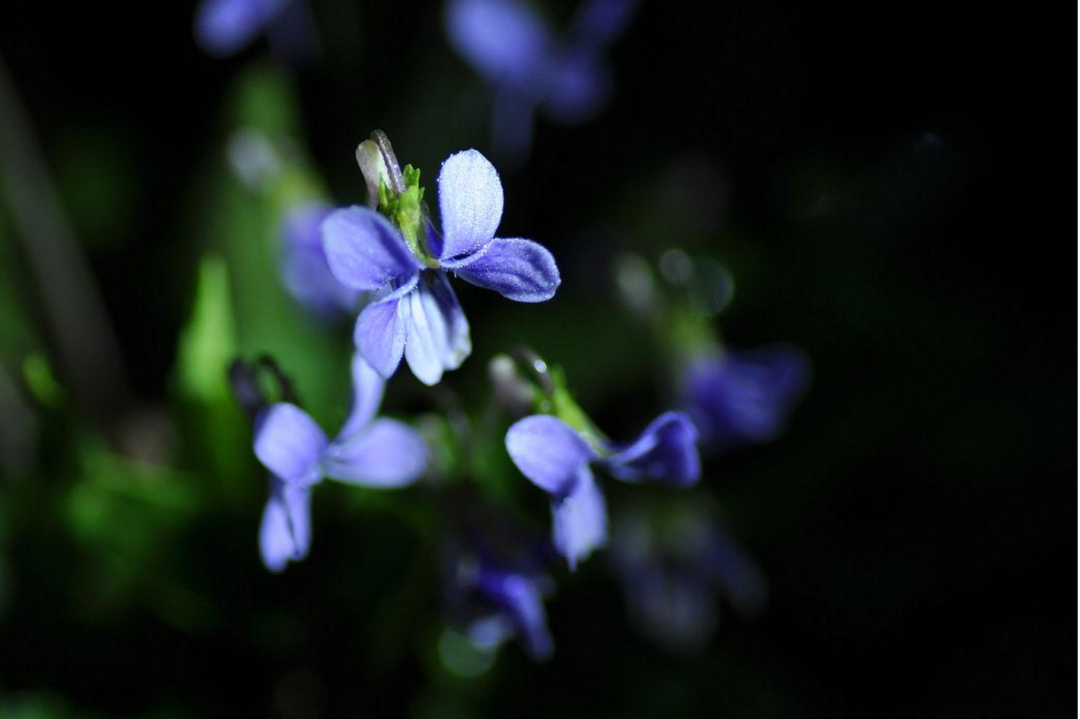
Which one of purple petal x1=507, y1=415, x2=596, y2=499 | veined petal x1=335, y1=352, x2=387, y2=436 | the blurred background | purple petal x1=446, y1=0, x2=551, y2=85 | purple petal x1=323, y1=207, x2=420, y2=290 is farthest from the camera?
purple petal x1=446, y1=0, x2=551, y2=85

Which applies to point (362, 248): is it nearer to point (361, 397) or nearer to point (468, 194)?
point (468, 194)

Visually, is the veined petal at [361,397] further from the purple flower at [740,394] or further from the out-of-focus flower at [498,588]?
the purple flower at [740,394]

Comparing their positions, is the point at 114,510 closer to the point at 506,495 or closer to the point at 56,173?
the point at 506,495

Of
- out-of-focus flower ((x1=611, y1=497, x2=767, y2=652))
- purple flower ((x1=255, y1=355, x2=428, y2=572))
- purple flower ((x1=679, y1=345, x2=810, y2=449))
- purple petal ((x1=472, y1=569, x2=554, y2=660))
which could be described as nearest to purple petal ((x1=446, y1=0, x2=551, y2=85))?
purple flower ((x1=679, y1=345, x2=810, y2=449))

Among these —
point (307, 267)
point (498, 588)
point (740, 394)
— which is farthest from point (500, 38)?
point (498, 588)

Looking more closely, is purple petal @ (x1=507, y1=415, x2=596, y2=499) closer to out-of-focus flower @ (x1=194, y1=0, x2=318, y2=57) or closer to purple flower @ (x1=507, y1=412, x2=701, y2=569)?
purple flower @ (x1=507, y1=412, x2=701, y2=569)

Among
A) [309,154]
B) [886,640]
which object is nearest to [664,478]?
[886,640]

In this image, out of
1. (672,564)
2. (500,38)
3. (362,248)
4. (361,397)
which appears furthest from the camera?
(500,38)
